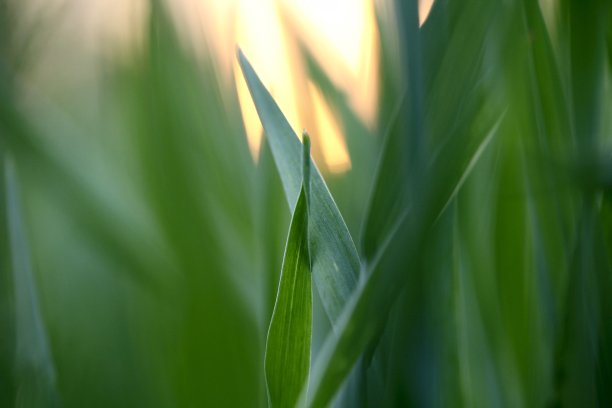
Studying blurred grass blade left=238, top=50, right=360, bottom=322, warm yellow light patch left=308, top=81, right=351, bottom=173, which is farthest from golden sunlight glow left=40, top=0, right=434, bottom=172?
blurred grass blade left=238, top=50, right=360, bottom=322

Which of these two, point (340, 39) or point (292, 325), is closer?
point (292, 325)

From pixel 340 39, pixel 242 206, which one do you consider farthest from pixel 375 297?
pixel 340 39

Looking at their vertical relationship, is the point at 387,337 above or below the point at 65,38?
below

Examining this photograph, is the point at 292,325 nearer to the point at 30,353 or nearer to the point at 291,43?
the point at 30,353

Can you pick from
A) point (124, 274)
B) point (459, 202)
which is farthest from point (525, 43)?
point (124, 274)

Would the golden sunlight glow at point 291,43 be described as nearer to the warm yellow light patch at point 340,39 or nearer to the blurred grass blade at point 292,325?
the warm yellow light patch at point 340,39

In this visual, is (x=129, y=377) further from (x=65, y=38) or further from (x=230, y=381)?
(x=65, y=38)

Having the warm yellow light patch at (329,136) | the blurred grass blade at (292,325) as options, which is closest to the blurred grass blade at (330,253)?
the blurred grass blade at (292,325)
